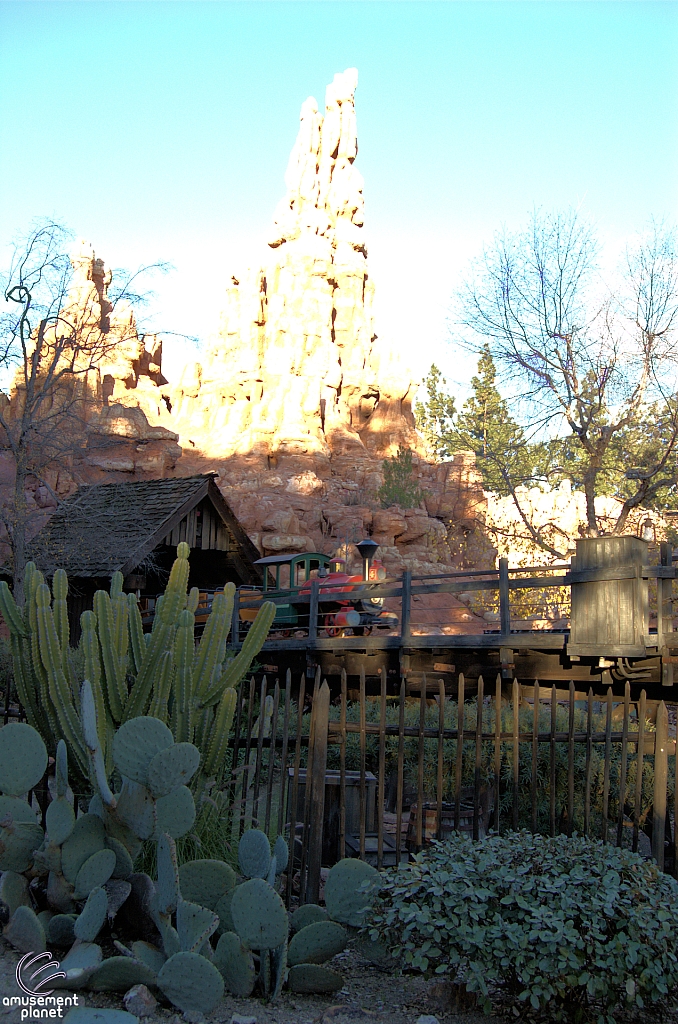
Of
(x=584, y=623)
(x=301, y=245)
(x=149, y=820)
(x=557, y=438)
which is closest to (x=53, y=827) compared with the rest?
(x=149, y=820)

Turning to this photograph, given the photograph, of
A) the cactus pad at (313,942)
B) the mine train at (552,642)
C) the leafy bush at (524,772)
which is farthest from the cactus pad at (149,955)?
the leafy bush at (524,772)

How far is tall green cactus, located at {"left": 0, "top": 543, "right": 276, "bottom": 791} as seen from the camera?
5.82 meters

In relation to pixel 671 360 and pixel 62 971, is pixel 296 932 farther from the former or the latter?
pixel 671 360

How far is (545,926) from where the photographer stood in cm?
414

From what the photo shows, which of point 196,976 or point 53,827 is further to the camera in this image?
point 53,827

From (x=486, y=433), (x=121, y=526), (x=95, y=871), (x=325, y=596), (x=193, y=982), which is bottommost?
(x=193, y=982)

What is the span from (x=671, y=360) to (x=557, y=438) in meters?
3.11

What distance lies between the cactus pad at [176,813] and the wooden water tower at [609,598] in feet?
18.8

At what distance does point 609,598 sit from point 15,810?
650 centimetres

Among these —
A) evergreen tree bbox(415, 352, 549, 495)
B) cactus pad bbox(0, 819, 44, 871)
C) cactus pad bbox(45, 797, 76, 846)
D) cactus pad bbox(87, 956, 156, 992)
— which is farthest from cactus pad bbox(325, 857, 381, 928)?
evergreen tree bbox(415, 352, 549, 495)

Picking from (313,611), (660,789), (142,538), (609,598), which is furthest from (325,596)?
(660,789)

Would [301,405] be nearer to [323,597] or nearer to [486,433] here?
[486,433]

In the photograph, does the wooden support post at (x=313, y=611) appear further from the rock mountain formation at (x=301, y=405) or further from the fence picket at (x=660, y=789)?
the rock mountain formation at (x=301, y=405)

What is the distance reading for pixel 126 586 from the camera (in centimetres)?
1595
